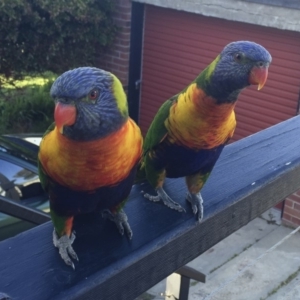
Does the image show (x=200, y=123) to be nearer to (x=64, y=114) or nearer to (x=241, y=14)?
(x=64, y=114)

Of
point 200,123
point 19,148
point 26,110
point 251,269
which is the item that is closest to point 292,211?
point 251,269

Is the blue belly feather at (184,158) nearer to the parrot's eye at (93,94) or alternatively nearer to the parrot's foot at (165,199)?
the parrot's foot at (165,199)

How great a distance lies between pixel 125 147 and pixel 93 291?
32 cm

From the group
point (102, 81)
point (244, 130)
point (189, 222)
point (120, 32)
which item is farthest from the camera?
point (120, 32)

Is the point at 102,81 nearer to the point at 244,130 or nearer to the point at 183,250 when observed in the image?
the point at 183,250

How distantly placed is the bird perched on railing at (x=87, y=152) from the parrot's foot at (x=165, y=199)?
0.33ft

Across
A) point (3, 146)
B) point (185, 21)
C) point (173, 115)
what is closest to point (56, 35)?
point (185, 21)

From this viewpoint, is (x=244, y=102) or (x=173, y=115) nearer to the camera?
(x=173, y=115)

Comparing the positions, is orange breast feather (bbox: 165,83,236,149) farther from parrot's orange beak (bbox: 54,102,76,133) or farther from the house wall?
the house wall

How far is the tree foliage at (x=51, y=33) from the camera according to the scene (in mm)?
4172

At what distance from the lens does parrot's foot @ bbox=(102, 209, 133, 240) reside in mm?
1002

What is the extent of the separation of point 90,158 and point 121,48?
407cm

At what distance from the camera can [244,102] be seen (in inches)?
169

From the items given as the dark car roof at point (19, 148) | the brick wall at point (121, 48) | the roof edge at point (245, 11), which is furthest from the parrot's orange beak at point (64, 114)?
the brick wall at point (121, 48)
